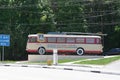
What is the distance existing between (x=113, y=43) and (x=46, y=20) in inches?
602

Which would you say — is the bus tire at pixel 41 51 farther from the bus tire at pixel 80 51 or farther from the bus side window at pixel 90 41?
the bus side window at pixel 90 41

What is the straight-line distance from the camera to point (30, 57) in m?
50.5

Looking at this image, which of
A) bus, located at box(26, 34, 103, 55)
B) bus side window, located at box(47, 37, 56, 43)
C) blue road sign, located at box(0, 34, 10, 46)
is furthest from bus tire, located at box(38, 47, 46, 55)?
blue road sign, located at box(0, 34, 10, 46)

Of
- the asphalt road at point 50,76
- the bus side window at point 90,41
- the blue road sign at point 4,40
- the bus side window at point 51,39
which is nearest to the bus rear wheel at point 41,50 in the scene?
the bus side window at point 51,39

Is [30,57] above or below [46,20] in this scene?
below

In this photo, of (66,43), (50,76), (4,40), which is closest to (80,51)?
(66,43)

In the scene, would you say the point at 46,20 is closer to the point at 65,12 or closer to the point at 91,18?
the point at 65,12

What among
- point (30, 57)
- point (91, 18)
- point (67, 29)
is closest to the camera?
point (30, 57)

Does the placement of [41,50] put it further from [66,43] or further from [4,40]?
[4,40]

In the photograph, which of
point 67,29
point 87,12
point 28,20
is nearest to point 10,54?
point 28,20

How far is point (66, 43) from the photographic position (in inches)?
2085

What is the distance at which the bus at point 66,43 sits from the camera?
52.8m

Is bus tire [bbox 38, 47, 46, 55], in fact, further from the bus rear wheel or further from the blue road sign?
the blue road sign

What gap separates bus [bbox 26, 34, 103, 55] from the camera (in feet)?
173
